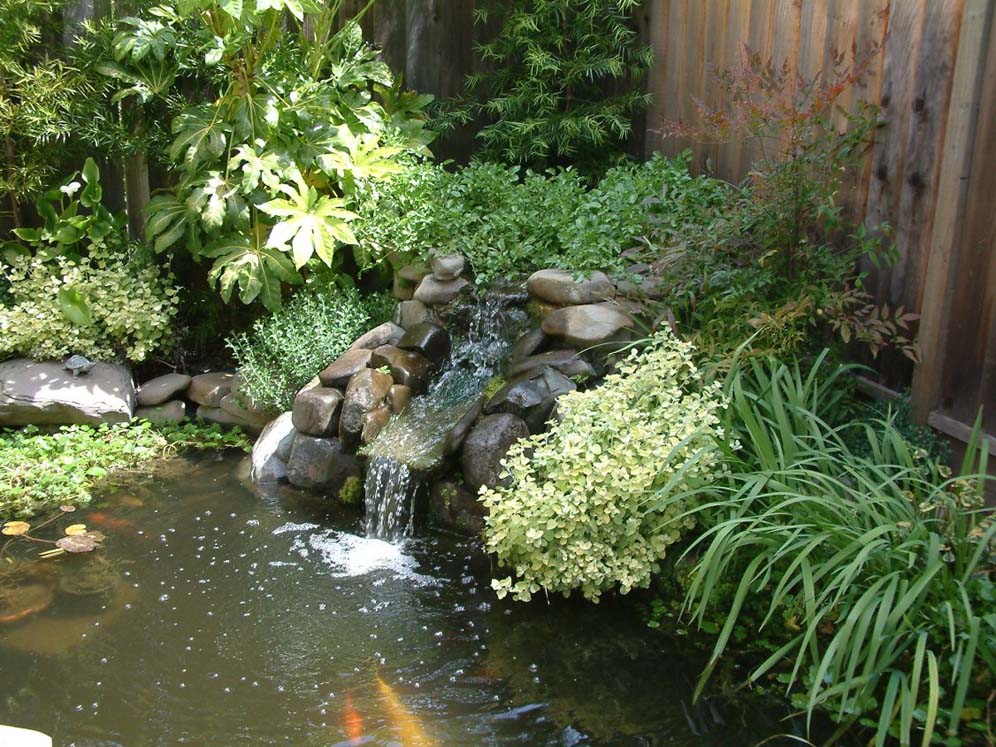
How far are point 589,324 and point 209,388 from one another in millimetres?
2857

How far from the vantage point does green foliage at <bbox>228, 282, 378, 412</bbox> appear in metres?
5.75

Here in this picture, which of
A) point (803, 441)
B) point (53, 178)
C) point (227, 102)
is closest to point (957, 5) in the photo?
point (803, 441)

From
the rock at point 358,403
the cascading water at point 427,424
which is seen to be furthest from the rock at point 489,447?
the rock at point 358,403

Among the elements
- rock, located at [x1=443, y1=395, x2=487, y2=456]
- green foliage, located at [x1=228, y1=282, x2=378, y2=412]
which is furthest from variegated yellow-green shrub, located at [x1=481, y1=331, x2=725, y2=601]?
green foliage, located at [x1=228, y1=282, x2=378, y2=412]

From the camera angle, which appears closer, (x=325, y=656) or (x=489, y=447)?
(x=325, y=656)

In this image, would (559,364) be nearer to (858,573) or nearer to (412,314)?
(412,314)

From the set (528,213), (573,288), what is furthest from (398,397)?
(528,213)

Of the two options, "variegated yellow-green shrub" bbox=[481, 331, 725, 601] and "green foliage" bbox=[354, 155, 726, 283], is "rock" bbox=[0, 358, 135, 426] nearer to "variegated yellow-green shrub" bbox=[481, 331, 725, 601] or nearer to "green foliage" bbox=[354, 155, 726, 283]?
"green foliage" bbox=[354, 155, 726, 283]

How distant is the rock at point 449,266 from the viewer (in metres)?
5.59

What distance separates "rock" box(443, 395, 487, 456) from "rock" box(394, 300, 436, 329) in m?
1.06

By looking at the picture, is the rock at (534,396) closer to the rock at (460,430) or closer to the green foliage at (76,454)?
the rock at (460,430)

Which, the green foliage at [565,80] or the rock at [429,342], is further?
the green foliage at [565,80]

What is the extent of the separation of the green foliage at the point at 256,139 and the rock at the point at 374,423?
102cm

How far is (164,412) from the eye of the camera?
242 inches
